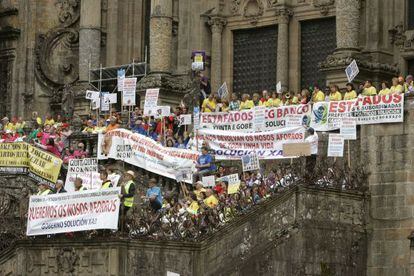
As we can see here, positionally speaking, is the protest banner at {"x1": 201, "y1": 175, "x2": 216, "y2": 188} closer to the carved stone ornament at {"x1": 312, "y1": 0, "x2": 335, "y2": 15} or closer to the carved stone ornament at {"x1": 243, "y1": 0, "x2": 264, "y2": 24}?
the carved stone ornament at {"x1": 312, "y1": 0, "x2": 335, "y2": 15}

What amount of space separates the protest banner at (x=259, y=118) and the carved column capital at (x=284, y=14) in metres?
7.61

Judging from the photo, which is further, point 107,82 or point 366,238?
point 107,82

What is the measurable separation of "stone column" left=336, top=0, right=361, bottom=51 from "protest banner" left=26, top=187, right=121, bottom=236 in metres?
10.1

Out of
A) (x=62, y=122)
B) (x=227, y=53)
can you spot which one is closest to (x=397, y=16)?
(x=227, y=53)

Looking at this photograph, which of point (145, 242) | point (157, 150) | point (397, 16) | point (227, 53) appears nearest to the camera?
point (145, 242)

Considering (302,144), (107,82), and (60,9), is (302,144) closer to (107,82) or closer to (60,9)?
(107,82)

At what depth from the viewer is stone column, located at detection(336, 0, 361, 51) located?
135ft

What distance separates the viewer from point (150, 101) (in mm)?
42094

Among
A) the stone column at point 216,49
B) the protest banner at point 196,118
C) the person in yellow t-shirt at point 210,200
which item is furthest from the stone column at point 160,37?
the person in yellow t-shirt at point 210,200

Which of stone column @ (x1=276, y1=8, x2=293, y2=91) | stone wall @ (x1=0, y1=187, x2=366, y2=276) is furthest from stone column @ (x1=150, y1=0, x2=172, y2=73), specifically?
stone wall @ (x1=0, y1=187, x2=366, y2=276)

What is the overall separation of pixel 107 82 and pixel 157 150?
937cm

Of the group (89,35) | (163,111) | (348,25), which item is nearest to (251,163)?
(163,111)

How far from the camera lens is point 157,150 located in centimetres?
3984

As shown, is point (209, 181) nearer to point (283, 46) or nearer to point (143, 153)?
point (143, 153)
